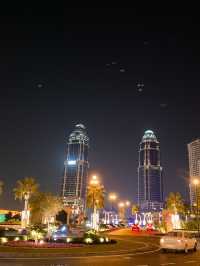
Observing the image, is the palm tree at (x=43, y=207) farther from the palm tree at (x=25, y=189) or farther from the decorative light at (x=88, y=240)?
the decorative light at (x=88, y=240)

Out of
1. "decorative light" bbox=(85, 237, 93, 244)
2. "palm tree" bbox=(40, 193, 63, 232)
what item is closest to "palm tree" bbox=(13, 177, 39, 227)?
"palm tree" bbox=(40, 193, 63, 232)

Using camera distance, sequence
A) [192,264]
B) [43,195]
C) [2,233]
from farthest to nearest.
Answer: [43,195] < [2,233] < [192,264]

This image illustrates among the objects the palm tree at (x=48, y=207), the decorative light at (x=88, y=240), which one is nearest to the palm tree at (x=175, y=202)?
the palm tree at (x=48, y=207)

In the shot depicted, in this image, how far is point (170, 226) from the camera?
61812mm

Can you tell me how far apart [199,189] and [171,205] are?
41457 mm

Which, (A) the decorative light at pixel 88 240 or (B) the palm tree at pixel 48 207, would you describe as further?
(B) the palm tree at pixel 48 207

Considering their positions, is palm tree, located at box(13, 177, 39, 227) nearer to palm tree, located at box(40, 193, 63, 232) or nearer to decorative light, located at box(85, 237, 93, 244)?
palm tree, located at box(40, 193, 63, 232)

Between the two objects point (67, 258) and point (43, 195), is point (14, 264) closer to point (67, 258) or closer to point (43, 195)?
point (67, 258)

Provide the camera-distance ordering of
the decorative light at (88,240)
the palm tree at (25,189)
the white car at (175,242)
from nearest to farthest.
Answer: the white car at (175,242)
the decorative light at (88,240)
the palm tree at (25,189)

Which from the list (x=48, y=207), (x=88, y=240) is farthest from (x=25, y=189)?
(x=88, y=240)

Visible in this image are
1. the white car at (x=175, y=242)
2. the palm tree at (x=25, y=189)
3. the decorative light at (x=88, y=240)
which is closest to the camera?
the white car at (x=175, y=242)

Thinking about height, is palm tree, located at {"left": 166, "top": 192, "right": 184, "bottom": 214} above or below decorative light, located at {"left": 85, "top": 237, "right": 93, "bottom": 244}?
above

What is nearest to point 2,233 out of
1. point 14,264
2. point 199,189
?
point 14,264

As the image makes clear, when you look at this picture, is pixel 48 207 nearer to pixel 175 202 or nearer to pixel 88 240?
pixel 175 202
